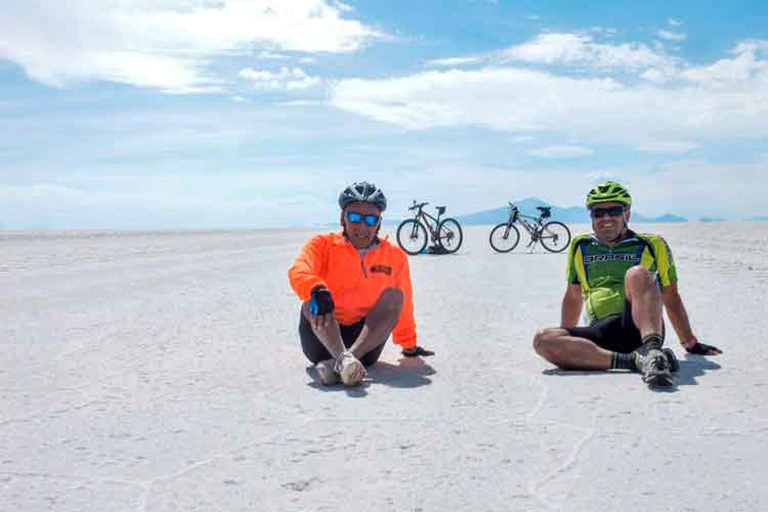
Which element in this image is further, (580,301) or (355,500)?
(580,301)

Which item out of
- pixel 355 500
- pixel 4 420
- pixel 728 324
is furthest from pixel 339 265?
pixel 728 324

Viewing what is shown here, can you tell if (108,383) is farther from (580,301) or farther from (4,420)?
(580,301)

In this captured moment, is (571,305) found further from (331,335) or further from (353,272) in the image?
(331,335)

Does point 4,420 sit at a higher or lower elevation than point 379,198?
lower

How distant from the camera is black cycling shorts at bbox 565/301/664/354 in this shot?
5152mm

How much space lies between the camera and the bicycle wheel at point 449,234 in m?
20.4

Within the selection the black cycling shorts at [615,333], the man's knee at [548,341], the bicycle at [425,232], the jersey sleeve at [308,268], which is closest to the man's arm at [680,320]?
the black cycling shorts at [615,333]

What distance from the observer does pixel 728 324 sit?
24.4 feet

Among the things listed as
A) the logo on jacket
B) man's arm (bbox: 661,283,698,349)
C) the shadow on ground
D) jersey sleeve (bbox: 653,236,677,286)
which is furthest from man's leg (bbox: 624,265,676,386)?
the logo on jacket

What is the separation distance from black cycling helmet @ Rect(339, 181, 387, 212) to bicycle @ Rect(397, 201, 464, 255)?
48.7 ft

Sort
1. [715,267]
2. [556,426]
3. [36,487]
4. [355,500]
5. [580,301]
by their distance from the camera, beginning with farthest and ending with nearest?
1. [715,267]
2. [580,301]
3. [556,426]
4. [36,487]
5. [355,500]

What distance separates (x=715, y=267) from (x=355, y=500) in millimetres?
13681

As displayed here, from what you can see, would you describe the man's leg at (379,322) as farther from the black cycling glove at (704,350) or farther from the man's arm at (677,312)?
the black cycling glove at (704,350)

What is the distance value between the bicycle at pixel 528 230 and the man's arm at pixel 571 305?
623 inches
